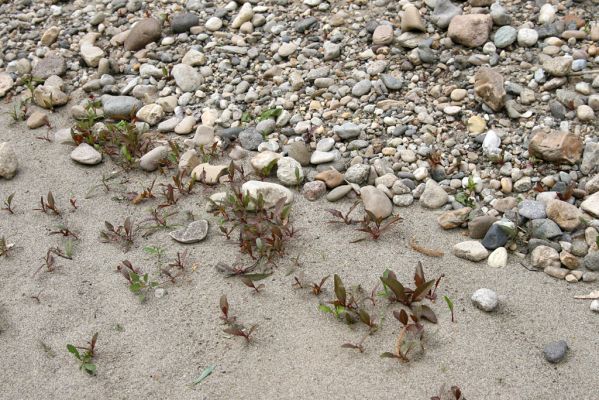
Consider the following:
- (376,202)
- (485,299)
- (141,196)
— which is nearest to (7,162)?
(141,196)

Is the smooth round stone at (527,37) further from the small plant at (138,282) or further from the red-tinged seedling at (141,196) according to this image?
the small plant at (138,282)

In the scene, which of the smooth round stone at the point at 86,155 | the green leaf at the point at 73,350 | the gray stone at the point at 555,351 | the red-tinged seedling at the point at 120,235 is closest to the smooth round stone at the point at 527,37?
the gray stone at the point at 555,351

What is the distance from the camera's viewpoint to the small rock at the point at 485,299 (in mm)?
3086

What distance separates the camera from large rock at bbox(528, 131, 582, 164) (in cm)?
363

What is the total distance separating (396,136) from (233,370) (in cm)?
185

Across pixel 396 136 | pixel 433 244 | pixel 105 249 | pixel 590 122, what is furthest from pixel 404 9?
pixel 105 249

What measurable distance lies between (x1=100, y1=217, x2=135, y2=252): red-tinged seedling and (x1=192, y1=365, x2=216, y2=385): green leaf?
992 millimetres

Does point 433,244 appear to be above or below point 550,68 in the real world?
below

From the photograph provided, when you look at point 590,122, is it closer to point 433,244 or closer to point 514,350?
point 433,244

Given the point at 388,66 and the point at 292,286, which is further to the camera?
the point at 388,66

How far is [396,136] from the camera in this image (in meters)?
4.08

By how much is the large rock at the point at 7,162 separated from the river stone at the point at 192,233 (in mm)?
1300

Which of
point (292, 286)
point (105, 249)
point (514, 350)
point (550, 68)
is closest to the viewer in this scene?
point (514, 350)

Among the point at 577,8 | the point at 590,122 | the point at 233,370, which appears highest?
the point at 577,8
